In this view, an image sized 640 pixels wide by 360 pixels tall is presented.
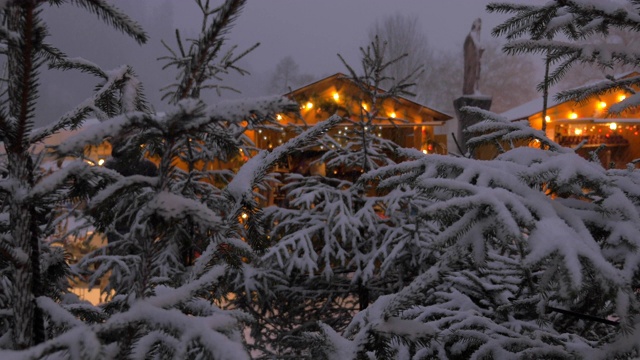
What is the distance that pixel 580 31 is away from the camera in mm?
2100

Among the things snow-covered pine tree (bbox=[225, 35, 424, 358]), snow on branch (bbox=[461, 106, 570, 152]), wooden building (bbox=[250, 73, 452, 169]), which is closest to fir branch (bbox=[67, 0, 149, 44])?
snow on branch (bbox=[461, 106, 570, 152])

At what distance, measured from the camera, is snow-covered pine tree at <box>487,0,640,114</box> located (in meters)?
1.68

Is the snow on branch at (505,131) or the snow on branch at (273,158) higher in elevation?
the snow on branch at (505,131)

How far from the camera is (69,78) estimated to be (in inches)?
2429

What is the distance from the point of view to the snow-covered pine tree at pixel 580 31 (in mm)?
1682

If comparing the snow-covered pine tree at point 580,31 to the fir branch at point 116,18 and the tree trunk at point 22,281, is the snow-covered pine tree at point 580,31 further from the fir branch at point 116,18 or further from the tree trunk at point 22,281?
the tree trunk at point 22,281

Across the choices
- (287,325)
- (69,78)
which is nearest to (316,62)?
(69,78)

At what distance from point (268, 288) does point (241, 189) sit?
3528mm

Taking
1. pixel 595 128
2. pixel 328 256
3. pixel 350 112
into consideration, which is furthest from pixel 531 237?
pixel 595 128

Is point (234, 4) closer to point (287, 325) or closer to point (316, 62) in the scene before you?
point (287, 325)

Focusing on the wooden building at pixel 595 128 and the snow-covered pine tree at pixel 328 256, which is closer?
the snow-covered pine tree at pixel 328 256

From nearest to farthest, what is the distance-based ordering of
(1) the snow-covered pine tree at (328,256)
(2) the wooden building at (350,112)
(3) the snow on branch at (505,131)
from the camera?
(3) the snow on branch at (505,131)
(1) the snow-covered pine tree at (328,256)
(2) the wooden building at (350,112)

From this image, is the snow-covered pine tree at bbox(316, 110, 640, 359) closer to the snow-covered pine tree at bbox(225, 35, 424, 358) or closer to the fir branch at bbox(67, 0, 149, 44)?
the fir branch at bbox(67, 0, 149, 44)

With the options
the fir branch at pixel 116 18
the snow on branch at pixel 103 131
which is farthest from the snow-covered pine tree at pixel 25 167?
the snow on branch at pixel 103 131
